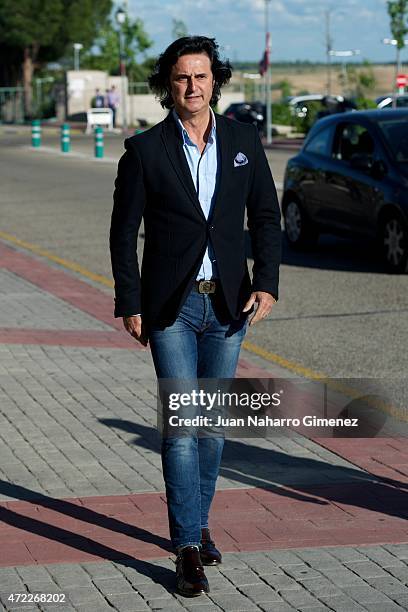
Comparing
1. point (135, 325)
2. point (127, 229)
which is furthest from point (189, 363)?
point (127, 229)

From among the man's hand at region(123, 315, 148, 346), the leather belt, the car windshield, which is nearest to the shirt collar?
the leather belt

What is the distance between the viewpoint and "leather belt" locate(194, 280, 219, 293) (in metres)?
4.93

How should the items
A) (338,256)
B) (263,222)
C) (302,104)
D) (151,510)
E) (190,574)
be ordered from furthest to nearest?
(302,104)
(338,256)
(151,510)
(263,222)
(190,574)

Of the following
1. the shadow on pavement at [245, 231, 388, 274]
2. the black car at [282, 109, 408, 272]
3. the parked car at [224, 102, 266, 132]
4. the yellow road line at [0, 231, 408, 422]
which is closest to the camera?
the yellow road line at [0, 231, 408, 422]

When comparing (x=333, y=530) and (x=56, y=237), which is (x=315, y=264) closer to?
(x=56, y=237)

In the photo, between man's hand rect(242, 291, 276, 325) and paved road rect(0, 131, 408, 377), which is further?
paved road rect(0, 131, 408, 377)

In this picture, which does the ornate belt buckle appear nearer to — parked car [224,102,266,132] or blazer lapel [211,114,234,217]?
blazer lapel [211,114,234,217]

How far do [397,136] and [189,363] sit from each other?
32.4 feet

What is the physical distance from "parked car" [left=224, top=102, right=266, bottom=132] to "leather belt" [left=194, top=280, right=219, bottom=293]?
45437mm

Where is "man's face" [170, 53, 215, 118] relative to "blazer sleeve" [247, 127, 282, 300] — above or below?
above

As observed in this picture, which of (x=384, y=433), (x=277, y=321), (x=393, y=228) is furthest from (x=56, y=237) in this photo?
(x=384, y=433)

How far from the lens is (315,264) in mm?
14961

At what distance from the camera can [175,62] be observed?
4961 millimetres

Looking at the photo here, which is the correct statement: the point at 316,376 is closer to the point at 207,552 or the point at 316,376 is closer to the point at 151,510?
the point at 151,510
